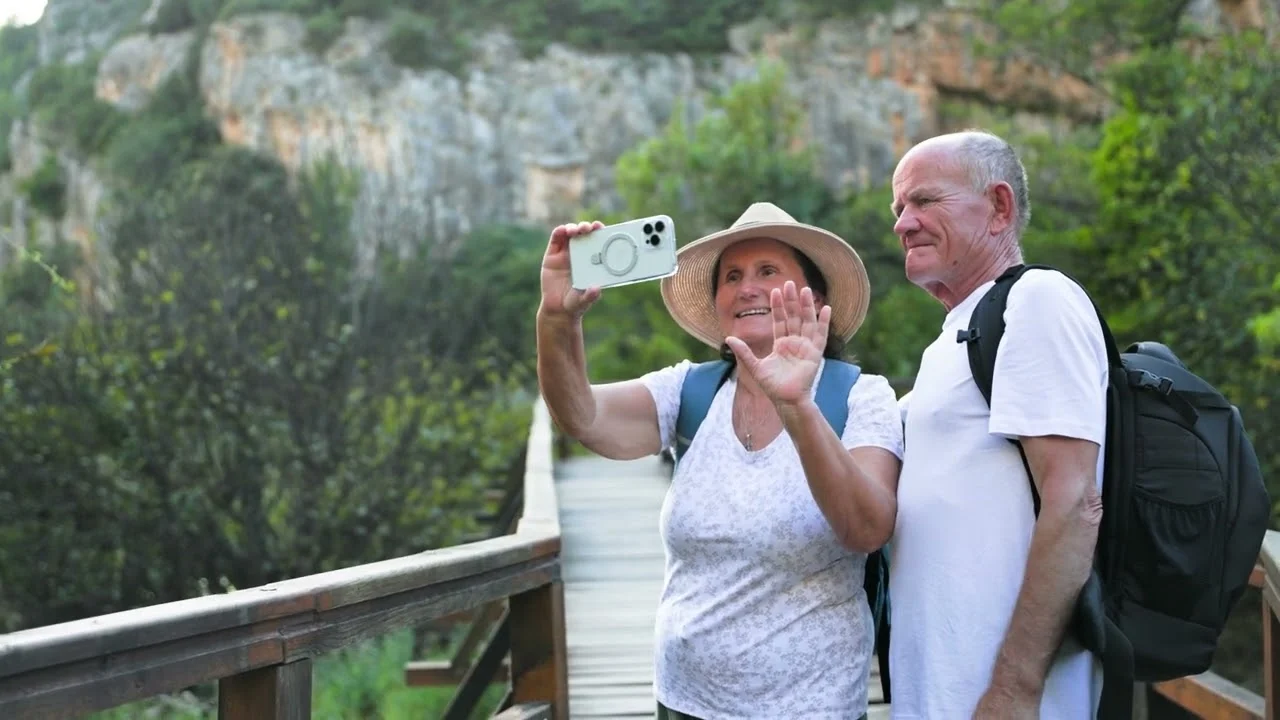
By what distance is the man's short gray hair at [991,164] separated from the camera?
2219 mm

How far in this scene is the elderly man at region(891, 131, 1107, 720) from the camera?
1.96m

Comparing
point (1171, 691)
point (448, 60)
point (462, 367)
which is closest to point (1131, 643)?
point (1171, 691)

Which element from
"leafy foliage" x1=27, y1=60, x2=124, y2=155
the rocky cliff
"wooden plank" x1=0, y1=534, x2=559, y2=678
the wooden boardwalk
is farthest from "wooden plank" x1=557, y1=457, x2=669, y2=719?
"leafy foliage" x1=27, y1=60, x2=124, y2=155

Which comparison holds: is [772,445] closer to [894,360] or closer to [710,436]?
[710,436]

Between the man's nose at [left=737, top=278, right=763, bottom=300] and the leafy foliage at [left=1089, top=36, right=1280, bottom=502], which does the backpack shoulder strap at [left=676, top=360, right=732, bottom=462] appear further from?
the leafy foliage at [left=1089, top=36, right=1280, bottom=502]

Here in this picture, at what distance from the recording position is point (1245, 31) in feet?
48.0

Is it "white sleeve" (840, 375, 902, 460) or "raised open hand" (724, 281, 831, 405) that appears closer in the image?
"raised open hand" (724, 281, 831, 405)

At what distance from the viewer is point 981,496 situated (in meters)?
2.06

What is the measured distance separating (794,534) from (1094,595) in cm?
49

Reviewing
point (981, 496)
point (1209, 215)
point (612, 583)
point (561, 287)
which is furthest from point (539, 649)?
point (1209, 215)

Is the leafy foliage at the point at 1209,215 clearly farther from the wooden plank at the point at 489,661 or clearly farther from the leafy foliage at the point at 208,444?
the wooden plank at the point at 489,661

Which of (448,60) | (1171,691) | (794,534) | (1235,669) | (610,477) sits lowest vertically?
(1235,669)

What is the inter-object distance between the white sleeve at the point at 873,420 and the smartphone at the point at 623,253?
0.39m

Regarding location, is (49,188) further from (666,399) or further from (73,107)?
(666,399)
